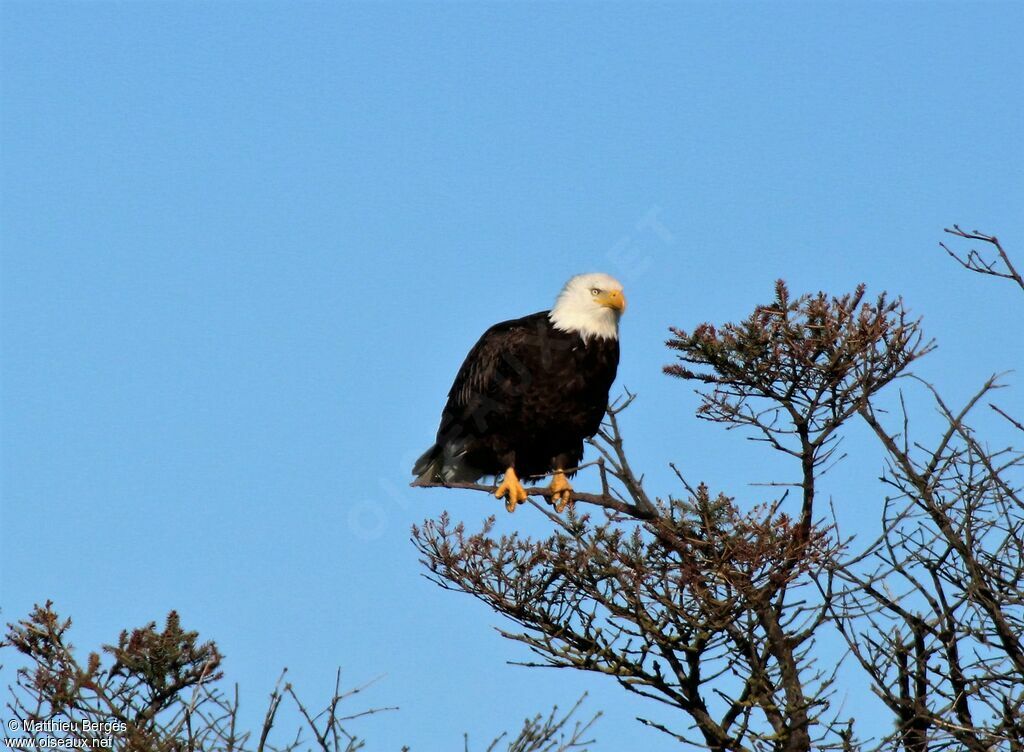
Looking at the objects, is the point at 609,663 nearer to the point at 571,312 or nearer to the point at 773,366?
the point at 773,366

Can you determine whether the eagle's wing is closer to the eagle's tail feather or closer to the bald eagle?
the bald eagle

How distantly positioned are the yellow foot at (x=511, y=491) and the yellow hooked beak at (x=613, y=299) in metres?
1.41

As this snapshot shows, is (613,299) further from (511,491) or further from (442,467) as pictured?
(442,467)

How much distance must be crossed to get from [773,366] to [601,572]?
1.53 metres

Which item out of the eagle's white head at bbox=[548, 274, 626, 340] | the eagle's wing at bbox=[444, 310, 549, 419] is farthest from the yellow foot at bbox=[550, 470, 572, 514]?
the eagle's white head at bbox=[548, 274, 626, 340]

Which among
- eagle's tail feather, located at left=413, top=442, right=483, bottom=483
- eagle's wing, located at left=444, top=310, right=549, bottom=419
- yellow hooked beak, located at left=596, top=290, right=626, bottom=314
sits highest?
yellow hooked beak, located at left=596, top=290, right=626, bottom=314

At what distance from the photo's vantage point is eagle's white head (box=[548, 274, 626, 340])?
388 inches

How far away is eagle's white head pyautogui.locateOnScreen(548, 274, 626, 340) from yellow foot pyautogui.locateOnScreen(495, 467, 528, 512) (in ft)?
3.76

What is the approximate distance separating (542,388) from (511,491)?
0.77m

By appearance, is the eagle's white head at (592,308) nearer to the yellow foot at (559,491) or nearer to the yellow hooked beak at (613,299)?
the yellow hooked beak at (613,299)

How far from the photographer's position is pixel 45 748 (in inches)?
275

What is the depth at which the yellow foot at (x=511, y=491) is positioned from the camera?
380 inches

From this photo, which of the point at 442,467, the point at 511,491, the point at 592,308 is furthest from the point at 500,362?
the point at 442,467

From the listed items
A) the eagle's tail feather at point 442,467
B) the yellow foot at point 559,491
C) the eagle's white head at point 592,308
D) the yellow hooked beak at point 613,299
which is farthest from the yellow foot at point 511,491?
the yellow hooked beak at point 613,299
